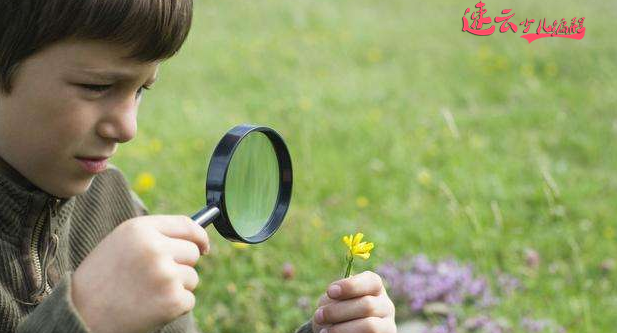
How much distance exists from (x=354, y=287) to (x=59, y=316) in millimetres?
572

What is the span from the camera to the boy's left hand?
1.64m

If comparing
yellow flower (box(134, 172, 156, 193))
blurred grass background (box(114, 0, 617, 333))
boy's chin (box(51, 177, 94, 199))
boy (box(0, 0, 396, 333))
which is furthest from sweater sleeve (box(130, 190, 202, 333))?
yellow flower (box(134, 172, 156, 193))

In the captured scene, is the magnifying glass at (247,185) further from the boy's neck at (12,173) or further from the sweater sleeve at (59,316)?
the boy's neck at (12,173)

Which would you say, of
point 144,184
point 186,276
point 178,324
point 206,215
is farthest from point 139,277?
point 144,184

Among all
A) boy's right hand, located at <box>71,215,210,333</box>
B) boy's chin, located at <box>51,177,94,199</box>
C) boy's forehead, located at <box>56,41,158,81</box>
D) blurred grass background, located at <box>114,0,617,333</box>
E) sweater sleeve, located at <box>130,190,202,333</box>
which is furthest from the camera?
blurred grass background, located at <box>114,0,617,333</box>

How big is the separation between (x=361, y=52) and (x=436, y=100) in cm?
163

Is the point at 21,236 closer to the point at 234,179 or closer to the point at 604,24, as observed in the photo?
the point at 234,179

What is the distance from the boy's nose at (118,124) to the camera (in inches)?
63.0

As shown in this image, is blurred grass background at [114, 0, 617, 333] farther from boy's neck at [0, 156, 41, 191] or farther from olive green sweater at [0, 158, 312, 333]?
boy's neck at [0, 156, 41, 191]

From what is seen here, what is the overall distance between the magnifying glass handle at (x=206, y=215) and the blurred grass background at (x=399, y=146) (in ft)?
4.93

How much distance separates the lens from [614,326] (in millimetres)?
3207

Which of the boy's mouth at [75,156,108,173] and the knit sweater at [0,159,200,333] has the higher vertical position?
the boy's mouth at [75,156,108,173]

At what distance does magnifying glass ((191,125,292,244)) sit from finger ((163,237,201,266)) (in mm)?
113

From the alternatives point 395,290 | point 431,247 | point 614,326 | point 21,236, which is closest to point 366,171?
point 431,247
